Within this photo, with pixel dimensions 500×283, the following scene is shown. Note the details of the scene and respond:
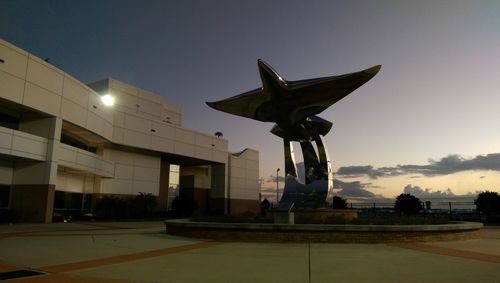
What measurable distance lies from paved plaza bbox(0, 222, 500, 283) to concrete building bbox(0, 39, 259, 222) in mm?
17068

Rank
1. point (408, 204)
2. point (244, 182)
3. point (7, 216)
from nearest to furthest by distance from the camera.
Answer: point (7, 216) → point (408, 204) → point (244, 182)

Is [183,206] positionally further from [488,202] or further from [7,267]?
[7,267]

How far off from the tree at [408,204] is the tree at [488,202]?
20.2 ft

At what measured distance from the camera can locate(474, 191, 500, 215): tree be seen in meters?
38.5

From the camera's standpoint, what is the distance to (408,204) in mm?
39531

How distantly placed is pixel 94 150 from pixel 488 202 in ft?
138

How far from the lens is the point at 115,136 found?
40.0 meters

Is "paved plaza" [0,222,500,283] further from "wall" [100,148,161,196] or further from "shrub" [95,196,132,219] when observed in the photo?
"wall" [100,148,161,196]

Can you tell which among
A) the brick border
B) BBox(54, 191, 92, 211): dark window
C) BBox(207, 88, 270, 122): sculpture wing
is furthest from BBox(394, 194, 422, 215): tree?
BBox(54, 191, 92, 211): dark window

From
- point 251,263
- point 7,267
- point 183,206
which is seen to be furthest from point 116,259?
point 183,206

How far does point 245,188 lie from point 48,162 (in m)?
35.7

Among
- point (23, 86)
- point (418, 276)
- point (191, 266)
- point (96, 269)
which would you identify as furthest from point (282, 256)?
point (23, 86)

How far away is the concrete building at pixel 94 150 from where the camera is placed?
88.9 feet

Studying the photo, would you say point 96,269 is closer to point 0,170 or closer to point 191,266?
point 191,266
